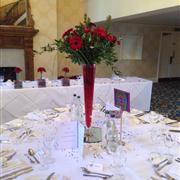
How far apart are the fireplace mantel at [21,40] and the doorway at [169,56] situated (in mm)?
4819

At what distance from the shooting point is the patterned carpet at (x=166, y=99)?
454cm

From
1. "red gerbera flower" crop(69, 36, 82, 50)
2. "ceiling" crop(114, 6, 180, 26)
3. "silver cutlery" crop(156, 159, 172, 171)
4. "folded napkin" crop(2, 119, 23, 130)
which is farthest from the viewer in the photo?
"ceiling" crop(114, 6, 180, 26)

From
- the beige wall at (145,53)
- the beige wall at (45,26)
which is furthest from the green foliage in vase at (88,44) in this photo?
the beige wall at (145,53)

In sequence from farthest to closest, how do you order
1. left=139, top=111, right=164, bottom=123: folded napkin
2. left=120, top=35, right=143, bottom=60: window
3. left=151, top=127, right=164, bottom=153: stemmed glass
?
1. left=120, top=35, right=143, bottom=60: window
2. left=139, top=111, right=164, bottom=123: folded napkin
3. left=151, top=127, right=164, bottom=153: stemmed glass

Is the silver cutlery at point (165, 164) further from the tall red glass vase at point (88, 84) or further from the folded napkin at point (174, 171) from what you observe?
the tall red glass vase at point (88, 84)

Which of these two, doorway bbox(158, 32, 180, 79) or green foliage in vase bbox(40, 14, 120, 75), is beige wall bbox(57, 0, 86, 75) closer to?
doorway bbox(158, 32, 180, 79)

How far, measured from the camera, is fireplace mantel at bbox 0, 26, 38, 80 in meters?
5.17

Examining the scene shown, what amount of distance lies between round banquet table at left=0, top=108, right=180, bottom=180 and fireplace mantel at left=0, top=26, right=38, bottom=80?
3828mm

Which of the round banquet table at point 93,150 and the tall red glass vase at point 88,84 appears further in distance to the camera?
the tall red glass vase at point 88,84

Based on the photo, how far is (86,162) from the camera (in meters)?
1.22

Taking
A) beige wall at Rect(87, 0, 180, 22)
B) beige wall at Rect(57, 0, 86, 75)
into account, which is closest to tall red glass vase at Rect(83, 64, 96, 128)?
beige wall at Rect(87, 0, 180, 22)

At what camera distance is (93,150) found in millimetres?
1355

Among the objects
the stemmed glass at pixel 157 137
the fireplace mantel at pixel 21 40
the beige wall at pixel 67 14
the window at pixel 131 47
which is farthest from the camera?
the window at pixel 131 47

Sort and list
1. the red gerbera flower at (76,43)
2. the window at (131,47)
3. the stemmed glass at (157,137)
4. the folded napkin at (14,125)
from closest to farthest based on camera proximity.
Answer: the red gerbera flower at (76,43) < the stemmed glass at (157,137) < the folded napkin at (14,125) < the window at (131,47)
